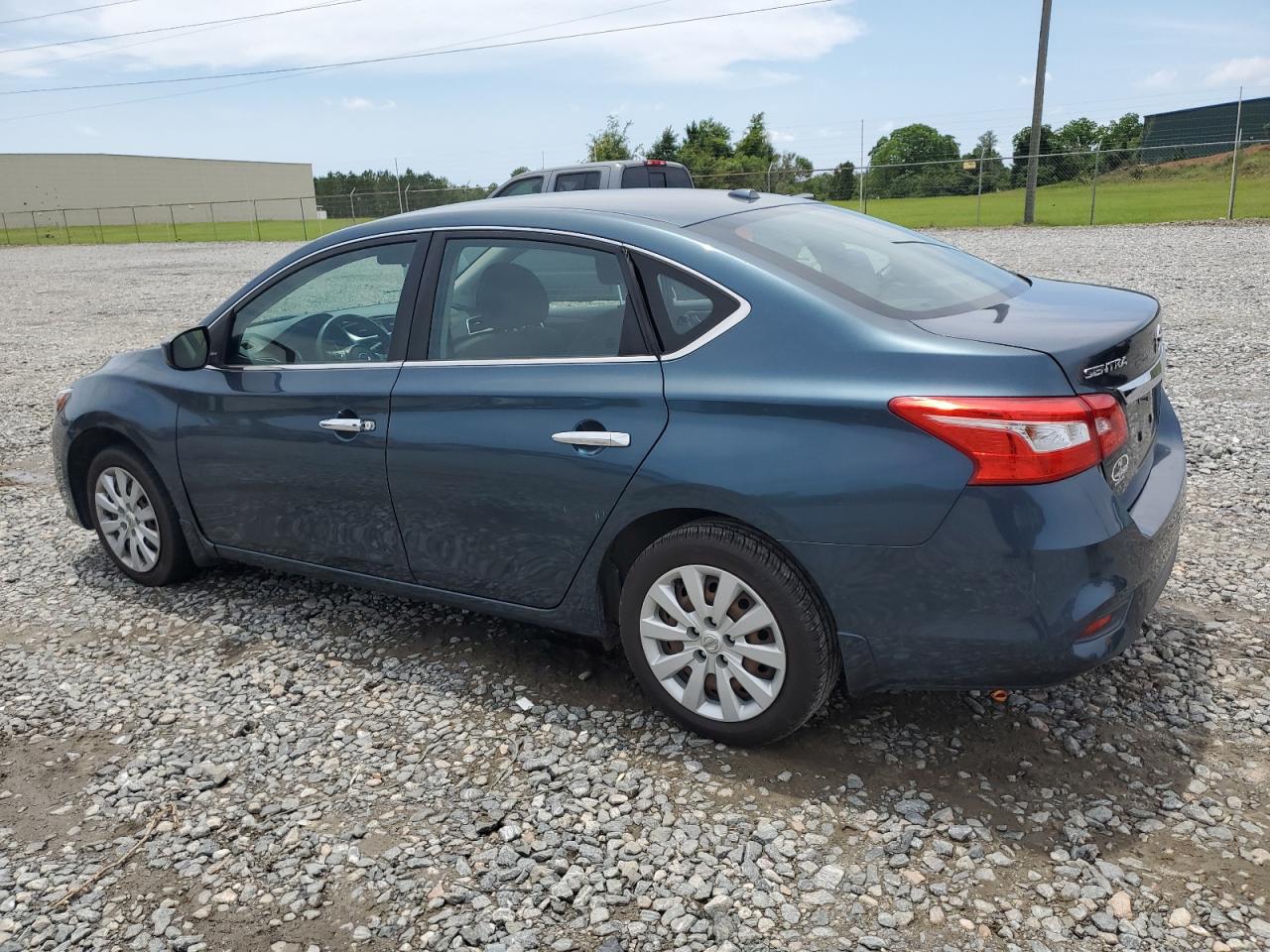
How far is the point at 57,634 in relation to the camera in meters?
4.55

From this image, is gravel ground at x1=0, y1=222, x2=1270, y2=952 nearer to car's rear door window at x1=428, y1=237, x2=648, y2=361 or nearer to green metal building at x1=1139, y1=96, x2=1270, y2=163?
car's rear door window at x1=428, y1=237, x2=648, y2=361

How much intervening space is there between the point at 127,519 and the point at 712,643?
315 cm

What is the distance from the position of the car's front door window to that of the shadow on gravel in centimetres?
120

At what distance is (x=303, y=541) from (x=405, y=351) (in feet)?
3.16

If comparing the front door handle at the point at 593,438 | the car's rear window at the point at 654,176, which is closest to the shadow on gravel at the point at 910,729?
the front door handle at the point at 593,438

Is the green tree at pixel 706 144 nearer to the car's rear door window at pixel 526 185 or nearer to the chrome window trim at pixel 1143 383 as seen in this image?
the car's rear door window at pixel 526 185

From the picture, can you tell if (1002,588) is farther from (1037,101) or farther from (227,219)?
(227,219)

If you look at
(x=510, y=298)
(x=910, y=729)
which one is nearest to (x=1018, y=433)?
(x=910, y=729)

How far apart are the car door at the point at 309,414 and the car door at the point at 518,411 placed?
136mm

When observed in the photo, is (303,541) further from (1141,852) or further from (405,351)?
(1141,852)

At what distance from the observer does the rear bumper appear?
2715mm

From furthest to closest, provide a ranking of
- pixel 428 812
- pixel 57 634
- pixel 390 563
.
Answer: pixel 57 634, pixel 390 563, pixel 428 812

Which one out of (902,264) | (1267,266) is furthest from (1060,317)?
(1267,266)

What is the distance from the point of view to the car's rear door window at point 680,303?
3.18m
